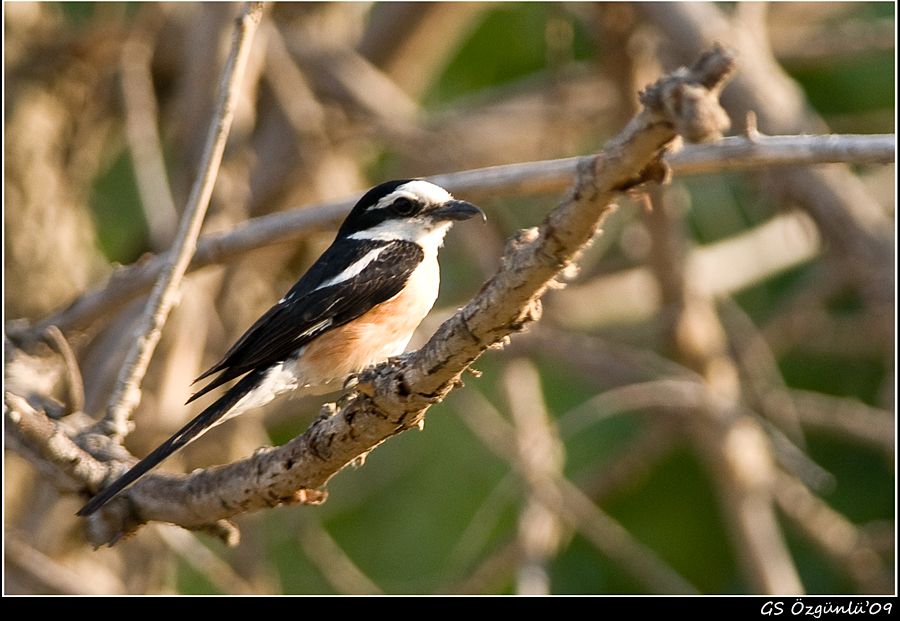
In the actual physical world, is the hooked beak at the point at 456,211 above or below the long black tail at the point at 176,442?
above

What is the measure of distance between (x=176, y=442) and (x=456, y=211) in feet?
4.57

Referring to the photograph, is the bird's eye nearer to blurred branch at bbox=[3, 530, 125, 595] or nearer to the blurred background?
the blurred background

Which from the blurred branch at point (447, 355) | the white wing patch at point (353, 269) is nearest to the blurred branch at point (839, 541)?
the white wing patch at point (353, 269)

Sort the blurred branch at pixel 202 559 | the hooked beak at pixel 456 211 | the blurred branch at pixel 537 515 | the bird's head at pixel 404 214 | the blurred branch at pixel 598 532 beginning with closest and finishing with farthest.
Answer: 1. the hooked beak at pixel 456 211
2. the bird's head at pixel 404 214
3. the blurred branch at pixel 202 559
4. the blurred branch at pixel 537 515
5. the blurred branch at pixel 598 532

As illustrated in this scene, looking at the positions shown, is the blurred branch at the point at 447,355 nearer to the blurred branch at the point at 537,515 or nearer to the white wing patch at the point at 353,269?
the white wing patch at the point at 353,269

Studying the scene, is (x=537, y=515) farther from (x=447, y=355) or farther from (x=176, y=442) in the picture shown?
(x=447, y=355)

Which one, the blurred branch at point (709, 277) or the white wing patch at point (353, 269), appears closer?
the white wing patch at point (353, 269)

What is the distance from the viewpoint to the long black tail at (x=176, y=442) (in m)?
2.90

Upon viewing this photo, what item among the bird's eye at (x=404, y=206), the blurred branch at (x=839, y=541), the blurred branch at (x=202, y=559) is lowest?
the blurred branch at (x=839, y=541)

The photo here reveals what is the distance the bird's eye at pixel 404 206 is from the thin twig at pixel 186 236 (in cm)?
124

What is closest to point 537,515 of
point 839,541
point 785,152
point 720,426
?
point 720,426

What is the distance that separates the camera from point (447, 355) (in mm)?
2428

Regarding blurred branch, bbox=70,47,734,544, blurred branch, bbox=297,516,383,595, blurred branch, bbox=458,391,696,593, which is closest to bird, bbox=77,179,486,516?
blurred branch, bbox=70,47,734,544

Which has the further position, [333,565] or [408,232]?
[333,565]
